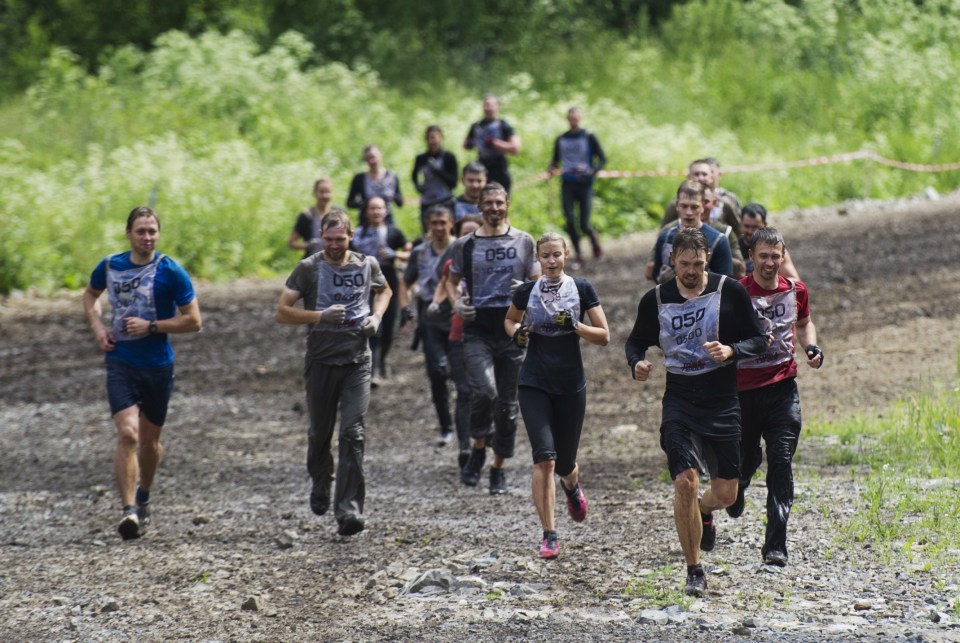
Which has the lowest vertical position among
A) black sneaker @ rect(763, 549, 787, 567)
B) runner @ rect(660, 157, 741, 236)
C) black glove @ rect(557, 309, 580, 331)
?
black sneaker @ rect(763, 549, 787, 567)

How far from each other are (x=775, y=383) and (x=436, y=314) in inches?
153

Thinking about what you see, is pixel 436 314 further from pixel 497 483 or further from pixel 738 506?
pixel 738 506

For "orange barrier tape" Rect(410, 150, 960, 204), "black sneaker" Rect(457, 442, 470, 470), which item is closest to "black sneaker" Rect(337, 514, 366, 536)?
"black sneaker" Rect(457, 442, 470, 470)

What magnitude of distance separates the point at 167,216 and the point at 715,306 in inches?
591

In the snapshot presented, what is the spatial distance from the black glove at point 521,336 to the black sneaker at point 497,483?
1.83 meters

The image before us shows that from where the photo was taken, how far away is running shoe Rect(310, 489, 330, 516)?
9.33 meters

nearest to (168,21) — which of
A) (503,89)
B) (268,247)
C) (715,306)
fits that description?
(503,89)

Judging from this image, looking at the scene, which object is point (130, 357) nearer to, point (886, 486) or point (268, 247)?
point (886, 486)

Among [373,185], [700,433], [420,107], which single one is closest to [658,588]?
[700,433]

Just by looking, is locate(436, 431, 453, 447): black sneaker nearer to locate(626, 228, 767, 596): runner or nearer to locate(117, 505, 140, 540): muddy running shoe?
locate(117, 505, 140, 540): muddy running shoe

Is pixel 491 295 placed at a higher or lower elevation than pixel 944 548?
higher

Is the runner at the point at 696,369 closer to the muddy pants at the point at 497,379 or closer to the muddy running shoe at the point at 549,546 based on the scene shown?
the muddy running shoe at the point at 549,546

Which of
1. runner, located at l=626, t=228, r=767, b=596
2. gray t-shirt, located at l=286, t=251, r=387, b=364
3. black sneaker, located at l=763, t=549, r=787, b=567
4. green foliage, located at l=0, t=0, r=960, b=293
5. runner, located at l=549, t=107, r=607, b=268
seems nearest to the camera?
runner, located at l=626, t=228, r=767, b=596

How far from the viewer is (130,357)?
29.7 ft
